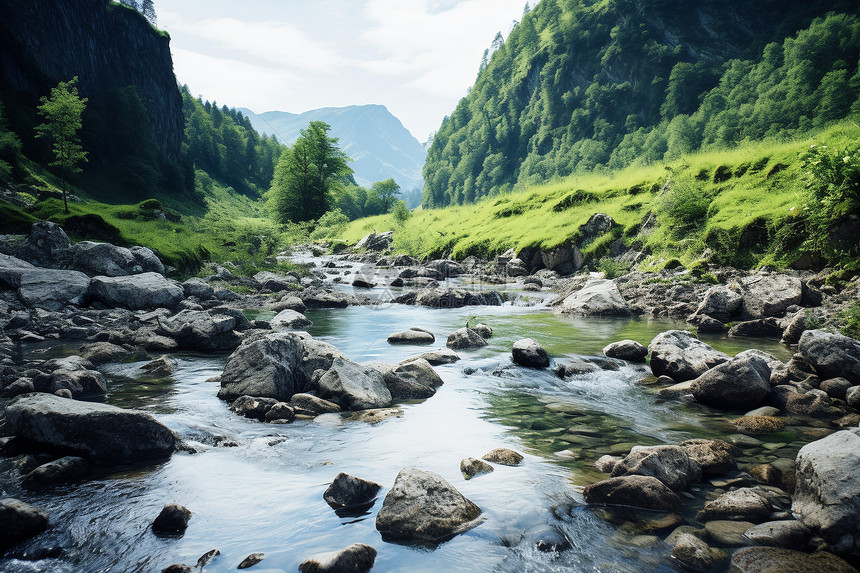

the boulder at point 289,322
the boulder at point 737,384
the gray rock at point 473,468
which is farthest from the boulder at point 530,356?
the boulder at point 289,322

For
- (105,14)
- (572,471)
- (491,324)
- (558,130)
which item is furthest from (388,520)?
(558,130)

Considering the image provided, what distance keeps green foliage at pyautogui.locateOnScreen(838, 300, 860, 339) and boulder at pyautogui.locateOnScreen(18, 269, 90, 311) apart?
69.0 ft

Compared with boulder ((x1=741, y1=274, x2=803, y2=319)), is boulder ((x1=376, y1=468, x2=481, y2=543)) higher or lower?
lower

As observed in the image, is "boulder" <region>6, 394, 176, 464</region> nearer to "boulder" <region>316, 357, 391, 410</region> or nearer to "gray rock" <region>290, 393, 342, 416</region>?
"gray rock" <region>290, 393, 342, 416</region>

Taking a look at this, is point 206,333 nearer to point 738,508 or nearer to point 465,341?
point 465,341

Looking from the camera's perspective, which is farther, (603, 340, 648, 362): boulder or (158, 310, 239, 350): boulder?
(158, 310, 239, 350): boulder

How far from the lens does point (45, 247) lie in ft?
57.9

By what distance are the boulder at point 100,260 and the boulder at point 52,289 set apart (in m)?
2.58

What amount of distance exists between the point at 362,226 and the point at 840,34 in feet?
221

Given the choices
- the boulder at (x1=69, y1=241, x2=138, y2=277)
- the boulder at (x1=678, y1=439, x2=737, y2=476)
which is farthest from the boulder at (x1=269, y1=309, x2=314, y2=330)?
the boulder at (x1=678, y1=439, x2=737, y2=476)

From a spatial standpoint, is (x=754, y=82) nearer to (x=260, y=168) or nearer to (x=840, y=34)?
(x=840, y=34)

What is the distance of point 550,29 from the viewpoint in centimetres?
10500

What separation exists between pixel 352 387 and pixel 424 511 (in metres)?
3.91

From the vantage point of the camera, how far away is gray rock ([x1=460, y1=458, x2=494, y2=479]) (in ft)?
17.9
